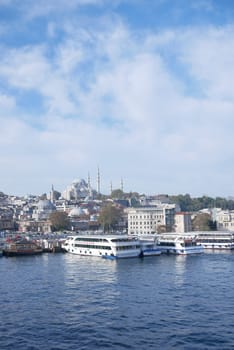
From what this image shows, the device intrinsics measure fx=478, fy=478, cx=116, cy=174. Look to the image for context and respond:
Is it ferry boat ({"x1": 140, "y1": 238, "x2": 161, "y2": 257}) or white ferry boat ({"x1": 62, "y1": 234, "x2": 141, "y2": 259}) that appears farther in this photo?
ferry boat ({"x1": 140, "y1": 238, "x2": 161, "y2": 257})

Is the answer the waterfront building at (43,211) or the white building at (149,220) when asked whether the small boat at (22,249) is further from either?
the waterfront building at (43,211)

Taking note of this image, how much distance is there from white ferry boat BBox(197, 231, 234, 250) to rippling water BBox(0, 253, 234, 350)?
13.9 meters

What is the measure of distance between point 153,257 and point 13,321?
21734mm

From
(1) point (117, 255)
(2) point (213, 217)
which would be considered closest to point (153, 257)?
(1) point (117, 255)

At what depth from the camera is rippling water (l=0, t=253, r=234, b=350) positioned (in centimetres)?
1449

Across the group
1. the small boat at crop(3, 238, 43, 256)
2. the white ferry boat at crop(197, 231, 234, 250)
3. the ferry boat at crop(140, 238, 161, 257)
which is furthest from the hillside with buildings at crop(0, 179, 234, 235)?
the small boat at crop(3, 238, 43, 256)

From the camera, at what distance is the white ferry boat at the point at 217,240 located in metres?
43.8

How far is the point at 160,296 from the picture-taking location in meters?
20.5

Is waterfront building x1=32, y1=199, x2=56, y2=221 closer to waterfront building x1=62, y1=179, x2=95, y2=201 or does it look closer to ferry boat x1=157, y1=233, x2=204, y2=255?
waterfront building x1=62, y1=179, x2=95, y2=201

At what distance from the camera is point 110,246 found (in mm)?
36250

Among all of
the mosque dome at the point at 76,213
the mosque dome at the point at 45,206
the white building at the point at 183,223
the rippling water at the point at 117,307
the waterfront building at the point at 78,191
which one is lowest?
the rippling water at the point at 117,307

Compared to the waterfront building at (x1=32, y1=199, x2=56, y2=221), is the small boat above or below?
below

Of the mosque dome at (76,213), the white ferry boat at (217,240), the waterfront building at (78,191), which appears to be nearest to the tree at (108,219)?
the mosque dome at (76,213)

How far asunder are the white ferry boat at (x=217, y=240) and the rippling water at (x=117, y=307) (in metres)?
13.9
